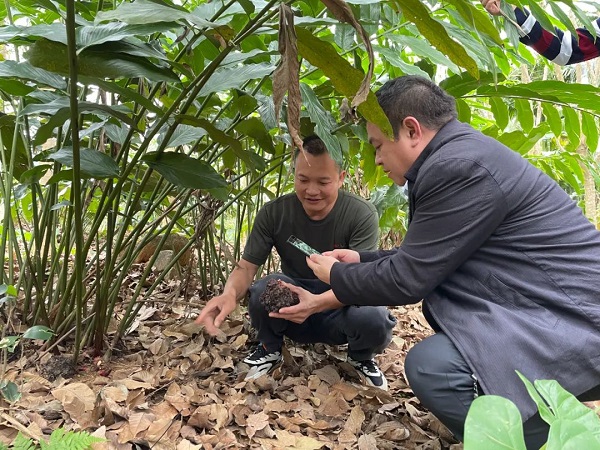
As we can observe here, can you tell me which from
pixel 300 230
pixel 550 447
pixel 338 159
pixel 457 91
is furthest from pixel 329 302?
pixel 550 447

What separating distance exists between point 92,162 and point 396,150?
0.64m

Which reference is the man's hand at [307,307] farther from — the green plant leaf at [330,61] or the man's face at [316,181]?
the green plant leaf at [330,61]

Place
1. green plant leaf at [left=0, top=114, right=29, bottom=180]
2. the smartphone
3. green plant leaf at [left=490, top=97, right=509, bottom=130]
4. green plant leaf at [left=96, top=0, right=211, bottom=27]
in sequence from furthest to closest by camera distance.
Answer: green plant leaf at [left=490, top=97, right=509, bottom=130]
the smartphone
green plant leaf at [left=0, top=114, right=29, bottom=180]
green plant leaf at [left=96, top=0, right=211, bottom=27]

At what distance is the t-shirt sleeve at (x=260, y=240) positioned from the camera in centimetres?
148

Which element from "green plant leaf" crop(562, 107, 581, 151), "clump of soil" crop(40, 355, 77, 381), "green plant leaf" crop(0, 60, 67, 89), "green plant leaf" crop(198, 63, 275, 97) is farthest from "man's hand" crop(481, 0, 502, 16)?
"clump of soil" crop(40, 355, 77, 381)

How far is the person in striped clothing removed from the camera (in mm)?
1547

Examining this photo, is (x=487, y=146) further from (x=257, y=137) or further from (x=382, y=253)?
(x=257, y=137)

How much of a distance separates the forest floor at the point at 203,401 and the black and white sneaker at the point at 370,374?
0.08 ft

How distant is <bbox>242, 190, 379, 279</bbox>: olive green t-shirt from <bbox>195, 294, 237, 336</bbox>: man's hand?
0.19 meters

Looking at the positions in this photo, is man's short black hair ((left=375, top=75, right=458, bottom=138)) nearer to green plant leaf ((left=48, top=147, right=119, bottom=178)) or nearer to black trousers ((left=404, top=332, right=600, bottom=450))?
black trousers ((left=404, top=332, right=600, bottom=450))

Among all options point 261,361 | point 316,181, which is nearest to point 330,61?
point 316,181

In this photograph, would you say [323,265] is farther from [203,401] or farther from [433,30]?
[433,30]

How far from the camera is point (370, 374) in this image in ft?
4.54

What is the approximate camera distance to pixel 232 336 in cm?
159
